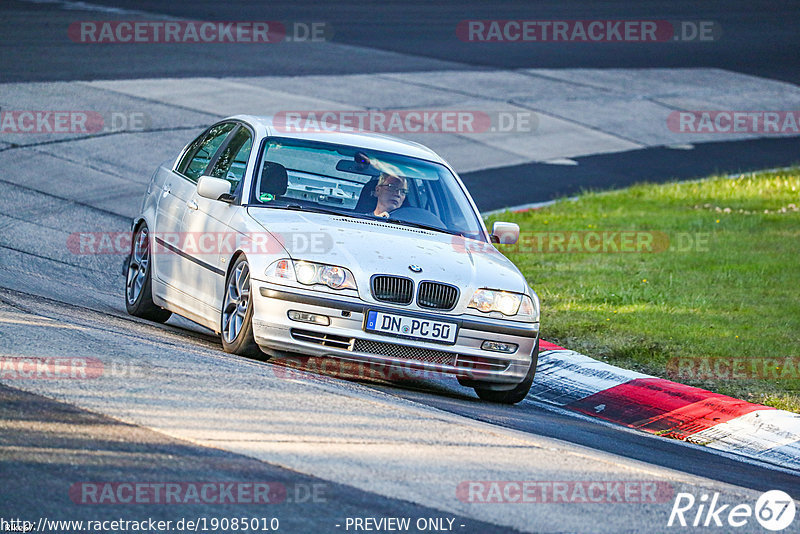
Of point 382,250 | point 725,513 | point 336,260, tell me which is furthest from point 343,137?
point 725,513

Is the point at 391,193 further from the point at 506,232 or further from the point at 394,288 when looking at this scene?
the point at 394,288

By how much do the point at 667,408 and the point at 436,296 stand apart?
2077 millimetres

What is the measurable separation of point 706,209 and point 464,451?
36.8 feet

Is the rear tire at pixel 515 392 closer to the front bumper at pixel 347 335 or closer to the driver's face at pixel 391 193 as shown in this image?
the front bumper at pixel 347 335

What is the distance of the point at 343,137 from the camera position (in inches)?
354

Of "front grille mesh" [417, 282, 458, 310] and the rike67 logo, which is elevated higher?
"front grille mesh" [417, 282, 458, 310]

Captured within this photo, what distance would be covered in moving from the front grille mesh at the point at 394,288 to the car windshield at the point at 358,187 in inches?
41.0

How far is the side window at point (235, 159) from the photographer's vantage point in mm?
8680

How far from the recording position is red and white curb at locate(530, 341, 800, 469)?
792cm

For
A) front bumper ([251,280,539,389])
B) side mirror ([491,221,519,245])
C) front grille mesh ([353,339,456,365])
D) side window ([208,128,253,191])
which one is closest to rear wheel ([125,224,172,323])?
side window ([208,128,253,191])

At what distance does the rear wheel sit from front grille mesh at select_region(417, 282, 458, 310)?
2.68 m

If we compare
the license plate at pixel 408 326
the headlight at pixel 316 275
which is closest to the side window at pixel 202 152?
the headlight at pixel 316 275

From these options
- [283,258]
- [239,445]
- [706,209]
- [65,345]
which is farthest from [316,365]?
[706,209]

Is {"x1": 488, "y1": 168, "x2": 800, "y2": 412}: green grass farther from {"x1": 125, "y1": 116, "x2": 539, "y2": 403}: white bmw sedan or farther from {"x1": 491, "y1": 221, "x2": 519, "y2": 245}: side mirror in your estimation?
{"x1": 125, "y1": 116, "x2": 539, "y2": 403}: white bmw sedan
